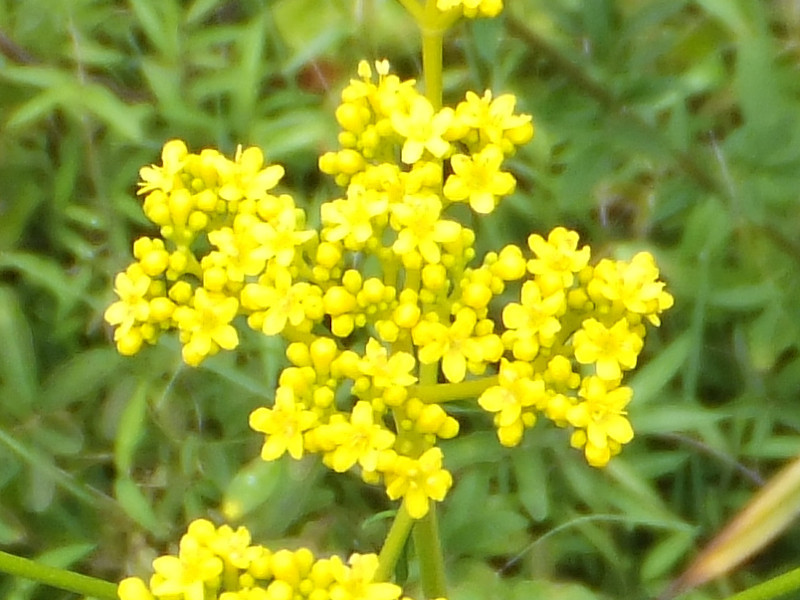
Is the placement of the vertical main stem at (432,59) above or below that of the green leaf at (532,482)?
above

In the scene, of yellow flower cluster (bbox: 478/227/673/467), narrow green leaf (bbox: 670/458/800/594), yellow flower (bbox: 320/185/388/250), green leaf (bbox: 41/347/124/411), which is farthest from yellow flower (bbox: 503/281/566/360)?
green leaf (bbox: 41/347/124/411)

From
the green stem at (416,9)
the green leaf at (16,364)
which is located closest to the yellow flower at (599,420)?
the green stem at (416,9)

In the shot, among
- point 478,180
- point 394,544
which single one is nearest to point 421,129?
point 478,180

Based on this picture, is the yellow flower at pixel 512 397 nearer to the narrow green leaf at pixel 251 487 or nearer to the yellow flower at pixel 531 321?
the yellow flower at pixel 531 321

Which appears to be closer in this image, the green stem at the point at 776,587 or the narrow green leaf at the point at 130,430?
the green stem at the point at 776,587

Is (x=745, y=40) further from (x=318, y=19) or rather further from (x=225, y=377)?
(x=225, y=377)

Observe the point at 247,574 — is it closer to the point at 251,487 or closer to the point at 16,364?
the point at 251,487

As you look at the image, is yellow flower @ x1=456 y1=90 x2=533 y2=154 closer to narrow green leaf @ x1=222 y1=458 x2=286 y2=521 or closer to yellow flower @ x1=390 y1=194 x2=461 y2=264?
yellow flower @ x1=390 y1=194 x2=461 y2=264
